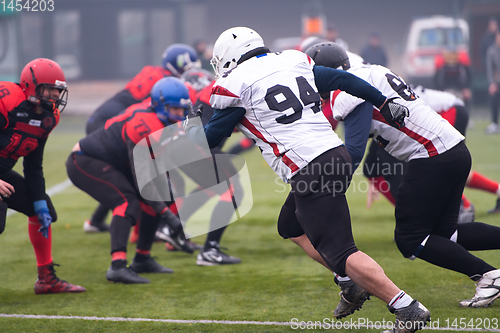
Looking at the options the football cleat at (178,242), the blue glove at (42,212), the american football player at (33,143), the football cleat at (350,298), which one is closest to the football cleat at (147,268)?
the football cleat at (178,242)

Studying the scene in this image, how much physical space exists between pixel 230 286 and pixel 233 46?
6.09ft

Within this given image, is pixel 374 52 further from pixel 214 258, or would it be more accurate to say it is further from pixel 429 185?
pixel 429 185

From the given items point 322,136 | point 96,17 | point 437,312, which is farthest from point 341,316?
point 96,17

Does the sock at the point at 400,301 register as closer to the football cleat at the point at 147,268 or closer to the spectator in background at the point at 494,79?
the football cleat at the point at 147,268

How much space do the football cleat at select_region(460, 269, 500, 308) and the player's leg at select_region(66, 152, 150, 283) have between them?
2331 millimetres

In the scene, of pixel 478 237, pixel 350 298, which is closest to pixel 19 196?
pixel 350 298

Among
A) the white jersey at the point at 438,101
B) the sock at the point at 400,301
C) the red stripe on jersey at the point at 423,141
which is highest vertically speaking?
the red stripe on jersey at the point at 423,141

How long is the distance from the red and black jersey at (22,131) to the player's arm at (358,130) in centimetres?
204

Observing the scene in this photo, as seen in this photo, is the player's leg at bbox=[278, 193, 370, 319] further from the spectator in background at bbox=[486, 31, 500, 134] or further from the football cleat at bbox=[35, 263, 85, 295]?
the spectator in background at bbox=[486, 31, 500, 134]

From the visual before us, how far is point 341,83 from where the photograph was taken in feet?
9.70

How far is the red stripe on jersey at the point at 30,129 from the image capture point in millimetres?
3713

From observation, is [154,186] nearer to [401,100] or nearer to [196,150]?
[196,150]

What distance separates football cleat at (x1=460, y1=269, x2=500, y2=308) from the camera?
3.25 meters

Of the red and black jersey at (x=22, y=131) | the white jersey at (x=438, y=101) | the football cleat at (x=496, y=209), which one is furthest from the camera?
the football cleat at (x=496, y=209)
